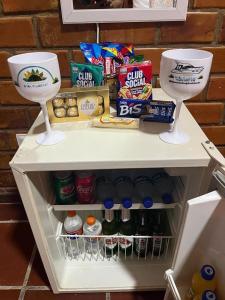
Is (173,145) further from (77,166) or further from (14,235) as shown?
(14,235)

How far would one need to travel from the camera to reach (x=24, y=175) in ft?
2.05

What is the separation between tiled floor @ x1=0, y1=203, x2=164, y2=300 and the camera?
93cm

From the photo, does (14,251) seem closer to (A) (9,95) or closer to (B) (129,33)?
(A) (9,95)

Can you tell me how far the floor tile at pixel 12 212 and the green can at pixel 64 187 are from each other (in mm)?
528

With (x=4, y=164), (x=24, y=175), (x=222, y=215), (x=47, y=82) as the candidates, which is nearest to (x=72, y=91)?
(x=47, y=82)

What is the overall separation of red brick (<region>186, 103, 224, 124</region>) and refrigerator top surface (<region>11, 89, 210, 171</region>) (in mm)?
299

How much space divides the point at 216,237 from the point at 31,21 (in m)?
0.82

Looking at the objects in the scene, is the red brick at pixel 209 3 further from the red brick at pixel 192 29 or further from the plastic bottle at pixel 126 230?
the plastic bottle at pixel 126 230

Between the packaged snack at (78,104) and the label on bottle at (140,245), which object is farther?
the label on bottle at (140,245)

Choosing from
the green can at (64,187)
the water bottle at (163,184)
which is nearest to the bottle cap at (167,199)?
the water bottle at (163,184)

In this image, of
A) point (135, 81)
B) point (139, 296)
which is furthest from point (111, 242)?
point (135, 81)

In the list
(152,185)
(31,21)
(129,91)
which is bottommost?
(152,185)

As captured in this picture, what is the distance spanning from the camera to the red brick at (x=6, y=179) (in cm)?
120

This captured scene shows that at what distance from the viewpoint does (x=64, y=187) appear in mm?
786
